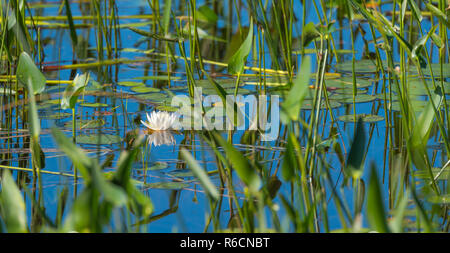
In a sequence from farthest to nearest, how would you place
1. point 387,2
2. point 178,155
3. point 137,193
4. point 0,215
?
1. point 387,2
2. point 178,155
3. point 0,215
4. point 137,193

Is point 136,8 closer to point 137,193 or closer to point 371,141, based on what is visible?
point 371,141

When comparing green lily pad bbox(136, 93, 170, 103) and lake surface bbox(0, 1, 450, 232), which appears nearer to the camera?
lake surface bbox(0, 1, 450, 232)

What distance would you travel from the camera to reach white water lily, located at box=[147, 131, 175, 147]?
1640 mm

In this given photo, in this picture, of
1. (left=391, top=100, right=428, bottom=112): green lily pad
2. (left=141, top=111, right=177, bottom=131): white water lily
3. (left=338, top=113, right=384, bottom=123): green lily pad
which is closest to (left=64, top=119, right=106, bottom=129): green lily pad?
(left=141, top=111, right=177, bottom=131): white water lily

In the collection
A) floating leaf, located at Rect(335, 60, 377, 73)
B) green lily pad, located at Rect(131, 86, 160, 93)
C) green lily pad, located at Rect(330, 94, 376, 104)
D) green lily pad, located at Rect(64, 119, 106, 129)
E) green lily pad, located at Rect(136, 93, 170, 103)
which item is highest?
floating leaf, located at Rect(335, 60, 377, 73)

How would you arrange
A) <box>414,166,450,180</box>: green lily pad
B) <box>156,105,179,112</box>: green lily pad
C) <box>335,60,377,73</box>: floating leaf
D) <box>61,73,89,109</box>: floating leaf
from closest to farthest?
<box>61,73,89,109</box>: floating leaf < <box>414,166,450,180</box>: green lily pad < <box>156,105,179,112</box>: green lily pad < <box>335,60,377,73</box>: floating leaf

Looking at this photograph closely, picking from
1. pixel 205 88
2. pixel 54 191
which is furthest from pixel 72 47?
pixel 54 191

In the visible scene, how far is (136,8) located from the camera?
3.31 m

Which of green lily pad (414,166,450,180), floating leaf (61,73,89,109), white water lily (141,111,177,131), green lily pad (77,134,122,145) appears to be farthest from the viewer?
white water lily (141,111,177,131)

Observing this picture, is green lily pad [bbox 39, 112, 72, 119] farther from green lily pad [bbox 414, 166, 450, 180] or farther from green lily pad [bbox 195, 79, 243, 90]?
green lily pad [bbox 414, 166, 450, 180]

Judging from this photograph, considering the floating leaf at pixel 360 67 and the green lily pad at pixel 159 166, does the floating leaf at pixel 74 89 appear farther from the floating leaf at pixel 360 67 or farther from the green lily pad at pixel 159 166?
the floating leaf at pixel 360 67

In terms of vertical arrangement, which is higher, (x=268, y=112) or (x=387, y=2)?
(x=387, y=2)

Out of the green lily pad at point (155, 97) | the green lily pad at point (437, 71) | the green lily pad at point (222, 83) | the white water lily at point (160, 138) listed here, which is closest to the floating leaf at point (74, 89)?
the white water lily at point (160, 138)
